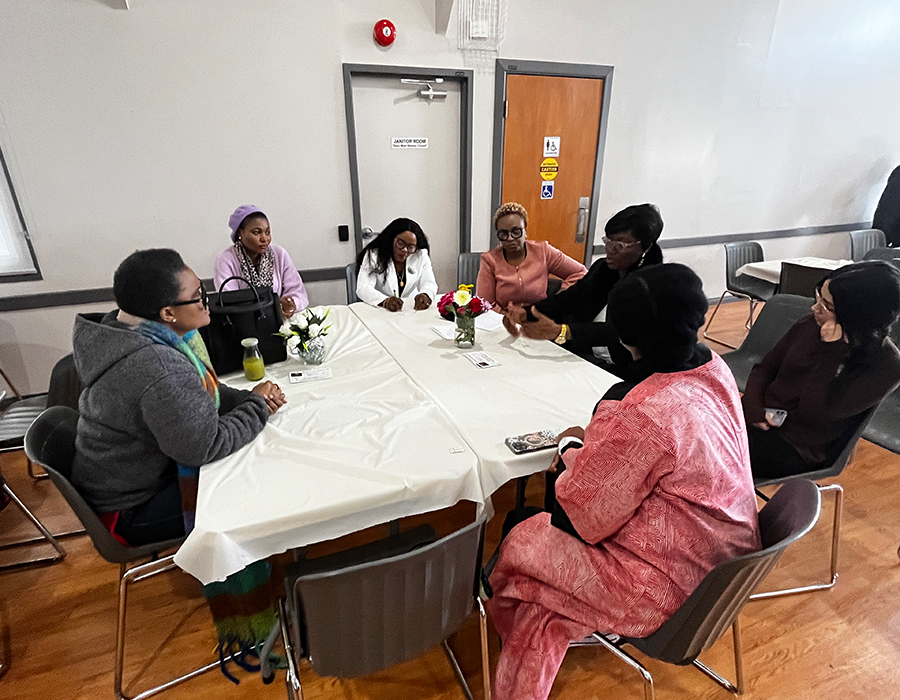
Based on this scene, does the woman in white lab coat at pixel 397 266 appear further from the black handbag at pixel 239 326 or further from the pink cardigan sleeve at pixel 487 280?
A: the black handbag at pixel 239 326

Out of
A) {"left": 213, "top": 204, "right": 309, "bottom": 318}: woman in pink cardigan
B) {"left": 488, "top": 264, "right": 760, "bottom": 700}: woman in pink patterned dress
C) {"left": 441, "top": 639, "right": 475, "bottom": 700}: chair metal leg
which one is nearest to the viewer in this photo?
{"left": 488, "top": 264, "right": 760, "bottom": 700}: woman in pink patterned dress

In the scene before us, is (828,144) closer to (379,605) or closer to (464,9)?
(464,9)

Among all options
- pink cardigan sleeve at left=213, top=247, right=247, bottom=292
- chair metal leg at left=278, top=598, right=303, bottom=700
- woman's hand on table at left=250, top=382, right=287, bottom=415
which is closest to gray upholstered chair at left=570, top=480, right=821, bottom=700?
chair metal leg at left=278, top=598, right=303, bottom=700

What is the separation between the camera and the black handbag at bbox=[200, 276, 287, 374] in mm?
1739

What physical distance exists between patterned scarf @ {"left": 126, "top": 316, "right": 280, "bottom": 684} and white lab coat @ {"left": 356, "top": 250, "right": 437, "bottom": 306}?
136 cm

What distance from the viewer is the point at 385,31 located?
2.99 m

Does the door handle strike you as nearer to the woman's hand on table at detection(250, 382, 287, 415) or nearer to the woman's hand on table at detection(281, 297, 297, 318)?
the woman's hand on table at detection(281, 297, 297, 318)

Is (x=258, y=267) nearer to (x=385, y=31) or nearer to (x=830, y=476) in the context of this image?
(x=385, y=31)

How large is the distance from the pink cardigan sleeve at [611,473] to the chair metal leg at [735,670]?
2.18 ft

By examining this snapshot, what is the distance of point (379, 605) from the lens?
96 cm

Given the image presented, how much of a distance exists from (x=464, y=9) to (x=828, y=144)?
13.0ft

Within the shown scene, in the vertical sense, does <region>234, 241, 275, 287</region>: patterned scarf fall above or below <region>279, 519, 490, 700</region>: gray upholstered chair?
above

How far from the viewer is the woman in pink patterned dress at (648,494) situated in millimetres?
997

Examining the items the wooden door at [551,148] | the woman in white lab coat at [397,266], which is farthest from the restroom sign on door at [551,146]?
the woman in white lab coat at [397,266]
